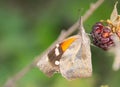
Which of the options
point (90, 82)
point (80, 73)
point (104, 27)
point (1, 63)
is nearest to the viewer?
point (80, 73)

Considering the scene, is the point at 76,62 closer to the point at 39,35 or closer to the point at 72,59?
the point at 72,59

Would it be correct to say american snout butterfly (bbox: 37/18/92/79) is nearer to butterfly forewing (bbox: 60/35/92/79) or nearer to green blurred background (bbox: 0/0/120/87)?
butterfly forewing (bbox: 60/35/92/79)

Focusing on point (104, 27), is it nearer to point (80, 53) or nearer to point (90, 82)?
point (80, 53)

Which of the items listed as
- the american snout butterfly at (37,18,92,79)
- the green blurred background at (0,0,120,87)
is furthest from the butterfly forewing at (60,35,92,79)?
the green blurred background at (0,0,120,87)

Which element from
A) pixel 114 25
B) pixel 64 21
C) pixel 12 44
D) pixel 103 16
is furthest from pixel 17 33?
pixel 114 25

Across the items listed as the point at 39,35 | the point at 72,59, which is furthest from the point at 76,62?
the point at 39,35

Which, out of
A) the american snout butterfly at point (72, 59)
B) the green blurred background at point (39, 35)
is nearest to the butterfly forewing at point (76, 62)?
the american snout butterfly at point (72, 59)

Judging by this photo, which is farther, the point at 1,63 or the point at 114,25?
the point at 1,63
